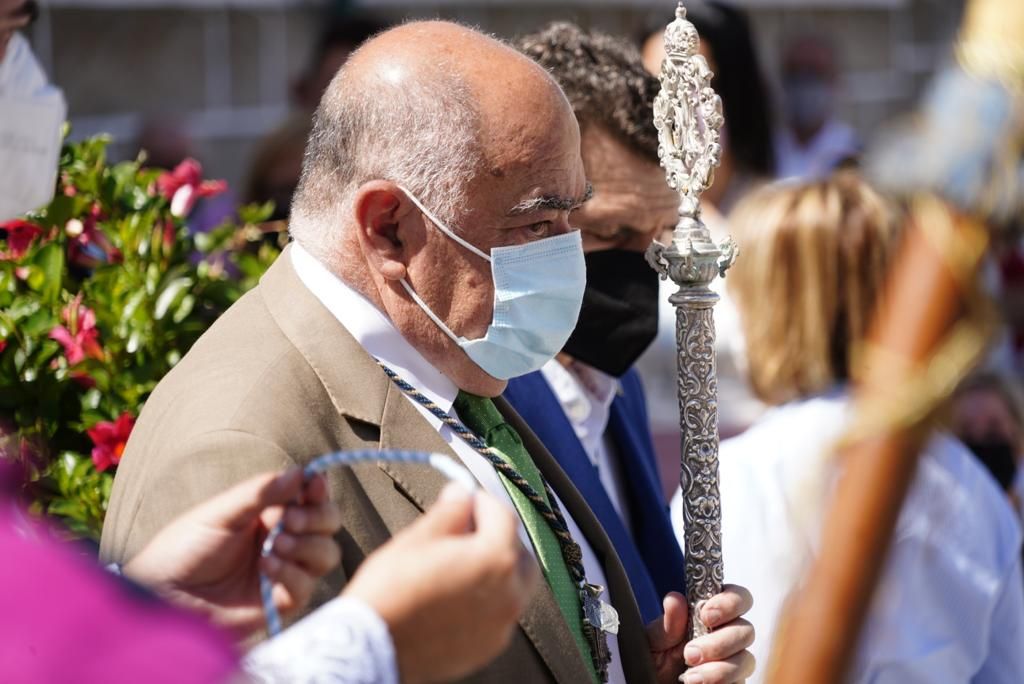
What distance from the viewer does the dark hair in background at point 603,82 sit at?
3.20 meters

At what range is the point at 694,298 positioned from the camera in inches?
93.0

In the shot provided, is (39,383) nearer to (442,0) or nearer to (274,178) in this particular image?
(274,178)

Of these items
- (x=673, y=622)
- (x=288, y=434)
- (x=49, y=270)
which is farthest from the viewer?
(x=49, y=270)

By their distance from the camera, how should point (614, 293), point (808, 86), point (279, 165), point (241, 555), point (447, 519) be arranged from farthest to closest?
1. point (808, 86)
2. point (279, 165)
3. point (614, 293)
4. point (241, 555)
5. point (447, 519)

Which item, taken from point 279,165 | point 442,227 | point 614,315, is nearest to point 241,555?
point 442,227

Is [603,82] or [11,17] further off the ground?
[11,17]

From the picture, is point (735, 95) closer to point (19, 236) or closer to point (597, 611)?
point (19, 236)

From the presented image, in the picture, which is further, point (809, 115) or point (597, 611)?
point (809, 115)

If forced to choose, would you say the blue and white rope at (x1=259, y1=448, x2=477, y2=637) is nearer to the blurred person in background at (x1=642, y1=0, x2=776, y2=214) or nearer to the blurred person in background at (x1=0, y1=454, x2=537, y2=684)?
the blurred person in background at (x1=0, y1=454, x2=537, y2=684)

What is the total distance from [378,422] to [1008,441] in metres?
2.94

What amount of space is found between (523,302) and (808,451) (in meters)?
0.86

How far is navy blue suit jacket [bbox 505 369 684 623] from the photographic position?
9.14ft

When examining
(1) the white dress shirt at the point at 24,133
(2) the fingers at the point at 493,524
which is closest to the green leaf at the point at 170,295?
(1) the white dress shirt at the point at 24,133

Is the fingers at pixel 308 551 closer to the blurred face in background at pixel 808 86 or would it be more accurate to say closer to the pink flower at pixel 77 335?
the pink flower at pixel 77 335
